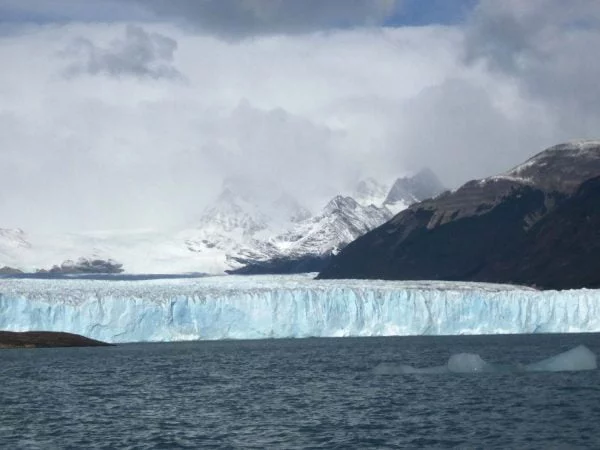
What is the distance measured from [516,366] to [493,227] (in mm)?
104317

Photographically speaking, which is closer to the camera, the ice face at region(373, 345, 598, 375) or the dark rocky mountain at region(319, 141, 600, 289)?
the ice face at region(373, 345, 598, 375)

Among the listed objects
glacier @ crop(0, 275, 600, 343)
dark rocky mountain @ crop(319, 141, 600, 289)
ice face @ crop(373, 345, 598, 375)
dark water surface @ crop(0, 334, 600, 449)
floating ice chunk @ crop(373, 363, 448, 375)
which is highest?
dark rocky mountain @ crop(319, 141, 600, 289)

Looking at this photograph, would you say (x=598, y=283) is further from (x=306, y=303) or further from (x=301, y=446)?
(x=301, y=446)

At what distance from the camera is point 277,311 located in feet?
223

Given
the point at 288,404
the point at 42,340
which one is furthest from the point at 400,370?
the point at 42,340

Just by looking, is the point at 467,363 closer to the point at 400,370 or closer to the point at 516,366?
the point at 516,366

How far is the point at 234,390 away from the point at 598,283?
76.1 metres

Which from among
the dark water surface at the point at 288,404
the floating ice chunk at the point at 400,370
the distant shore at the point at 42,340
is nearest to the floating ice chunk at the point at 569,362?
the dark water surface at the point at 288,404

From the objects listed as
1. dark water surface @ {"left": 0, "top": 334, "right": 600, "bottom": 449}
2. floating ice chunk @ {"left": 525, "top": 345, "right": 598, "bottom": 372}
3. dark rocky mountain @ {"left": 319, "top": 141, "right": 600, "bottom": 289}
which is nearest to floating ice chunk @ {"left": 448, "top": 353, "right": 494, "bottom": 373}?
dark water surface @ {"left": 0, "top": 334, "right": 600, "bottom": 449}

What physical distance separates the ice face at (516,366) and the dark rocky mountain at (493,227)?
79.6 metres

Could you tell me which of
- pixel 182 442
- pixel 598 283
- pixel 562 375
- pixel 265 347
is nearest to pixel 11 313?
pixel 265 347

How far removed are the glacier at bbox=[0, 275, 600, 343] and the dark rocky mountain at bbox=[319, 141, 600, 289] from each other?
53.9 m

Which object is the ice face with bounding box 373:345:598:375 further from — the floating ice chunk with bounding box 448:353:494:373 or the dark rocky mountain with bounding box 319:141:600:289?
the dark rocky mountain with bounding box 319:141:600:289

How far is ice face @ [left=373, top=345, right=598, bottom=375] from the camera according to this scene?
4478 centimetres
